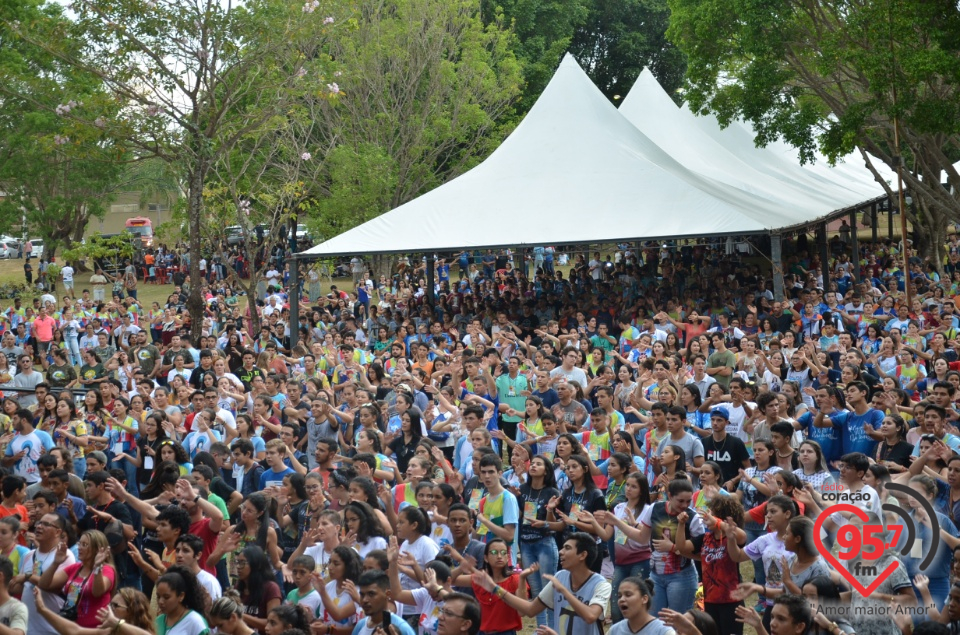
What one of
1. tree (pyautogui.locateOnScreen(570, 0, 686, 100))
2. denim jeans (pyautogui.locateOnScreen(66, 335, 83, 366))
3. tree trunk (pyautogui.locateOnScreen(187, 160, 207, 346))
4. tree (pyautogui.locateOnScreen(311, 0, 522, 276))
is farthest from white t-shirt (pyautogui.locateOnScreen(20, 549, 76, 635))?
tree (pyautogui.locateOnScreen(570, 0, 686, 100))

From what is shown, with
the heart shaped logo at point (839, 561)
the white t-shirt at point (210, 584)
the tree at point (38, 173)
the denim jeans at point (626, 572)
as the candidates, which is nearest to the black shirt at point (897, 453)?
the heart shaped logo at point (839, 561)

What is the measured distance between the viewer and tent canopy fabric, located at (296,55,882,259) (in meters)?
18.1

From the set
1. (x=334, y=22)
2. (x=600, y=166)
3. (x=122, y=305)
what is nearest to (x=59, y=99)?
(x=122, y=305)

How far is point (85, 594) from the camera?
21.9 ft

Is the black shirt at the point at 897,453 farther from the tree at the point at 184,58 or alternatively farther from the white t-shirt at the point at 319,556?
the tree at the point at 184,58

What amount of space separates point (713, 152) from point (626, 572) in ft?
72.8

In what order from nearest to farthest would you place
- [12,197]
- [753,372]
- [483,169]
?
[753,372]
[483,169]
[12,197]

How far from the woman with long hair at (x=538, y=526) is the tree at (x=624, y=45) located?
3897cm

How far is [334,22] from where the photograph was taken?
18.9 metres

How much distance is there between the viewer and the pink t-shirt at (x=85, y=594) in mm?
6609

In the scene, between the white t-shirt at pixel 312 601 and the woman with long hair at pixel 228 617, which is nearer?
the woman with long hair at pixel 228 617

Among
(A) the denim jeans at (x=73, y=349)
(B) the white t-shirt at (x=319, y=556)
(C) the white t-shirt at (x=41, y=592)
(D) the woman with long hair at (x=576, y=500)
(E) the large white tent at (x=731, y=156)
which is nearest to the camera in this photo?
(C) the white t-shirt at (x=41, y=592)

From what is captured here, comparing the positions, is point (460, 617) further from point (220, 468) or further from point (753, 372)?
point (753, 372)

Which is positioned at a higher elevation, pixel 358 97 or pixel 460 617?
pixel 358 97
